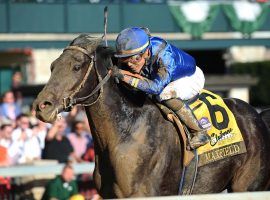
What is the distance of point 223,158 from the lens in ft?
20.6

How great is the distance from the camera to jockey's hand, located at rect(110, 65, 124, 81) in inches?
223

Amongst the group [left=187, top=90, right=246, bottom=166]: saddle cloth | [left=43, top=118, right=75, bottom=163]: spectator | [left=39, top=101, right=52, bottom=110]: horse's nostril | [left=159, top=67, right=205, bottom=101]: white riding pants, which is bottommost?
[left=43, top=118, right=75, bottom=163]: spectator

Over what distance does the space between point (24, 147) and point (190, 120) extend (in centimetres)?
433

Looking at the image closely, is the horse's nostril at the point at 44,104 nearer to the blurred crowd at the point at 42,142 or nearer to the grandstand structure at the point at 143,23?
the blurred crowd at the point at 42,142

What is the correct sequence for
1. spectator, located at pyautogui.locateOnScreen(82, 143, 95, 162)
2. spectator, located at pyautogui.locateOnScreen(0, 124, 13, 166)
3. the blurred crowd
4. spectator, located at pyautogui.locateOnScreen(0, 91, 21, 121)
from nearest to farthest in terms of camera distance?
spectator, located at pyautogui.locateOnScreen(0, 124, 13, 166)
the blurred crowd
spectator, located at pyautogui.locateOnScreen(82, 143, 95, 162)
spectator, located at pyautogui.locateOnScreen(0, 91, 21, 121)

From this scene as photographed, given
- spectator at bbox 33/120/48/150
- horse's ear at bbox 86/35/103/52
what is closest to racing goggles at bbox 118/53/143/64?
horse's ear at bbox 86/35/103/52

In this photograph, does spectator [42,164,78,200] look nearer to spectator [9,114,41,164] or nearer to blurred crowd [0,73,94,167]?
blurred crowd [0,73,94,167]

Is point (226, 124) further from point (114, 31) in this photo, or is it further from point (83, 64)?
point (114, 31)

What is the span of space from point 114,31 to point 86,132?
243 inches

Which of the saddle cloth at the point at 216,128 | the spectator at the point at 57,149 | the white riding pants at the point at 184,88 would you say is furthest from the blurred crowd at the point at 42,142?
the white riding pants at the point at 184,88

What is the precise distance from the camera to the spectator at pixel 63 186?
8.69 meters

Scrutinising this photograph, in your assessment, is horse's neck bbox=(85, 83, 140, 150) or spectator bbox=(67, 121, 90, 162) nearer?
horse's neck bbox=(85, 83, 140, 150)

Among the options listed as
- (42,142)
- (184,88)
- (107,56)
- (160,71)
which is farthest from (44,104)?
(42,142)

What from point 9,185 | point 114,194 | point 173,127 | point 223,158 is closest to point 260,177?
point 223,158
